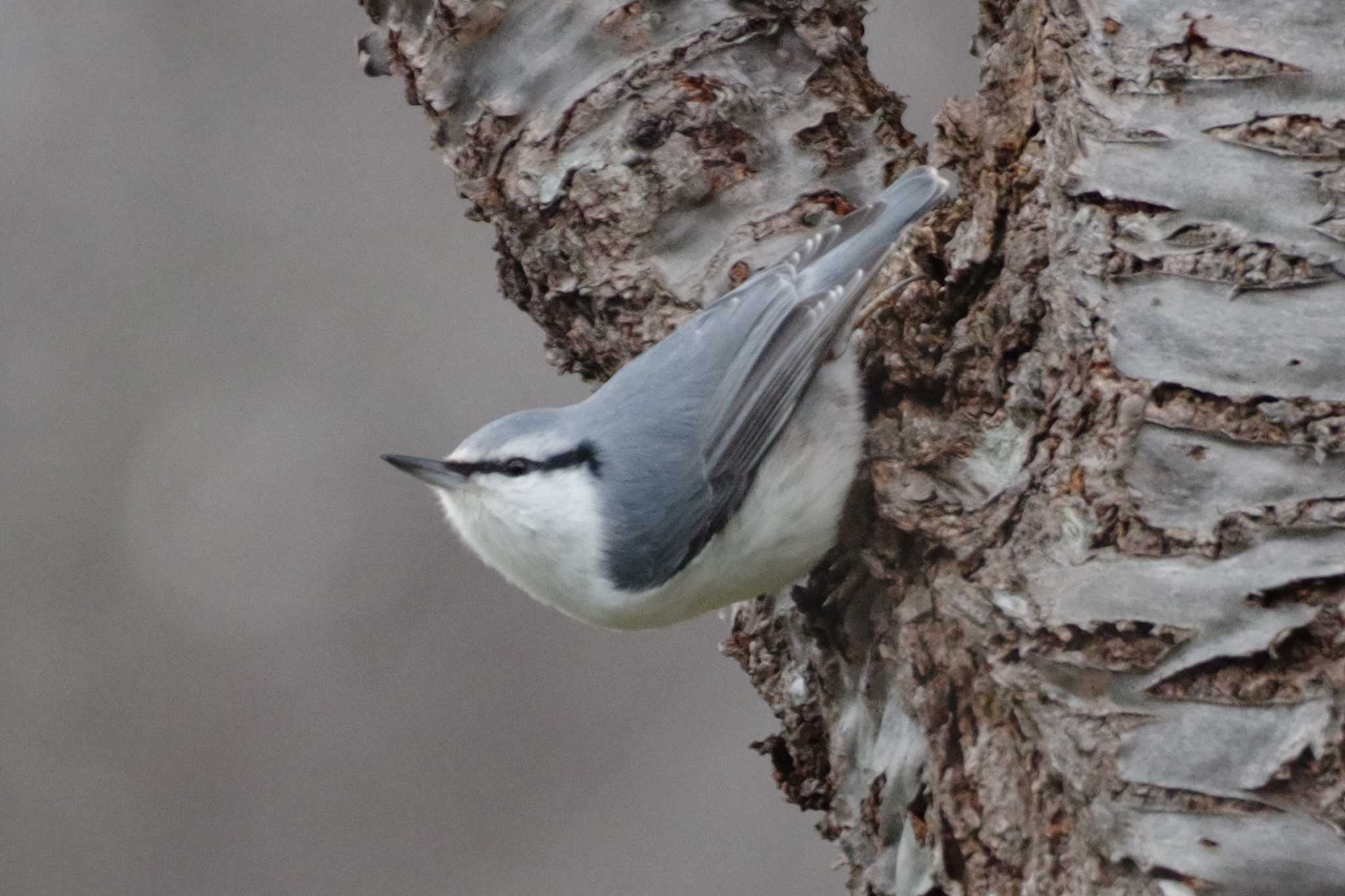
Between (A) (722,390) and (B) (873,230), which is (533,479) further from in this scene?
(B) (873,230)

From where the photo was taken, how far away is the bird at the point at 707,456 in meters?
1.86

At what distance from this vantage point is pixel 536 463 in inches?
76.2

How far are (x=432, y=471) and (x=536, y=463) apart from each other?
13 centimetres

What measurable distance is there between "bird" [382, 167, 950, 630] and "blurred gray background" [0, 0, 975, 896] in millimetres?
1452

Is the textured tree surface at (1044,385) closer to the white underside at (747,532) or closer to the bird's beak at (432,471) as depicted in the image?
the white underside at (747,532)

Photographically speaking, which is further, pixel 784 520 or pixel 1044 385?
pixel 784 520

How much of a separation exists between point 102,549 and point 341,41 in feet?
4.49

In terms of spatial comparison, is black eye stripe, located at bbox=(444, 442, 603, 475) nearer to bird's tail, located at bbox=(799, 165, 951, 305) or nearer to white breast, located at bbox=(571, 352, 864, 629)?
white breast, located at bbox=(571, 352, 864, 629)

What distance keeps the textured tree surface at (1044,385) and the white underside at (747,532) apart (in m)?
0.05

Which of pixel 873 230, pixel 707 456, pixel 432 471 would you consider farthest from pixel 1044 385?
pixel 432 471

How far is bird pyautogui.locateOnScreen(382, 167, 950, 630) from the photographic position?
1.86 meters

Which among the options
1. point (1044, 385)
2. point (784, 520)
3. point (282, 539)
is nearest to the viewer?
point (1044, 385)

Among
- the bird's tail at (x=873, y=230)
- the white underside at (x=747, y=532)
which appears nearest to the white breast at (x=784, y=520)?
the white underside at (x=747, y=532)

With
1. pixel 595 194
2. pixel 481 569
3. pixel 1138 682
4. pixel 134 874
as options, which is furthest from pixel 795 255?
pixel 134 874
